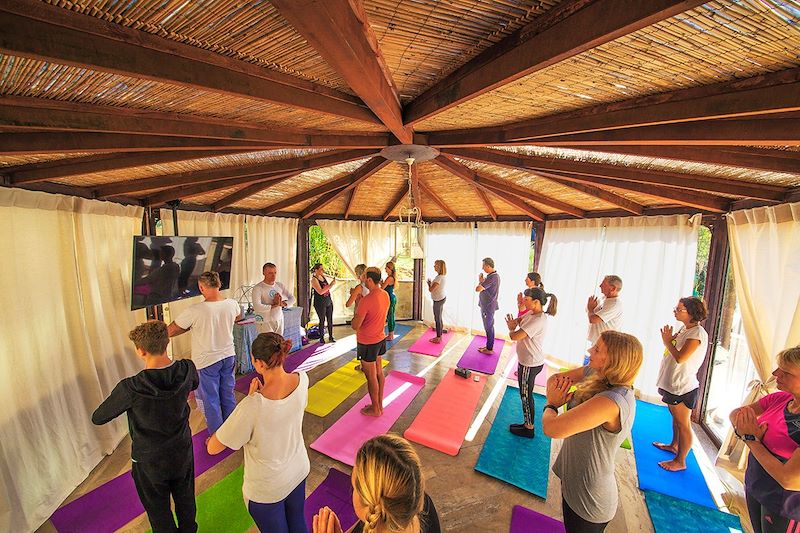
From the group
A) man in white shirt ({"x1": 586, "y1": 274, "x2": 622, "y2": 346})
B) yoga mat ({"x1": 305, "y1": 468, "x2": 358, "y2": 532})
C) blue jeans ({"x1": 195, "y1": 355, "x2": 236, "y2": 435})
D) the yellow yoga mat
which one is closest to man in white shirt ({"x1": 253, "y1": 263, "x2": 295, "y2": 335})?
the yellow yoga mat

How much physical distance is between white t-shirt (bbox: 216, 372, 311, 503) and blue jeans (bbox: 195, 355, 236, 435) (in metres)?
1.56

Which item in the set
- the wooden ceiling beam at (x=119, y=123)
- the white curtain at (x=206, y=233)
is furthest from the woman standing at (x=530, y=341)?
the white curtain at (x=206, y=233)

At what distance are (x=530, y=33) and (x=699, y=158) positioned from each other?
4.42ft

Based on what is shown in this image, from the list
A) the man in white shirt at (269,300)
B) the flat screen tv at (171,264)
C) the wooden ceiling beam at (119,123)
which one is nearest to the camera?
the wooden ceiling beam at (119,123)

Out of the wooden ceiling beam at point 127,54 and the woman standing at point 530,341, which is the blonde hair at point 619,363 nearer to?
the woman standing at point 530,341

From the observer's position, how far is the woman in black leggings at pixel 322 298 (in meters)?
5.11

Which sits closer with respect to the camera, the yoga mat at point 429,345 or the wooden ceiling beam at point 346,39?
the wooden ceiling beam at point 346,39

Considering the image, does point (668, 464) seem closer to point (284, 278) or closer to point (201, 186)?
point (201, 186)

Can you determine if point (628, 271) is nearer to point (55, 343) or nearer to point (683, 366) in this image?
point (683, 366)

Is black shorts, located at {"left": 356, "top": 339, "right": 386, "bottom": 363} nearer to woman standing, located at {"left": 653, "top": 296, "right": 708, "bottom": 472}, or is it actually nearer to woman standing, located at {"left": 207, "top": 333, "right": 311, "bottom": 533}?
A: woman standing, located at {"left": 207, "top": 333, "right": 311, "bottom": 533}

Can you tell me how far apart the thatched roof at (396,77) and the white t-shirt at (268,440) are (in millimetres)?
1330

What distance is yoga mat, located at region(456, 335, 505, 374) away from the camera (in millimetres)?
4677

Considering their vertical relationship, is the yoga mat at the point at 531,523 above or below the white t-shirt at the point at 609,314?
below

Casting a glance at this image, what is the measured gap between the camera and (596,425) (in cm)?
137
